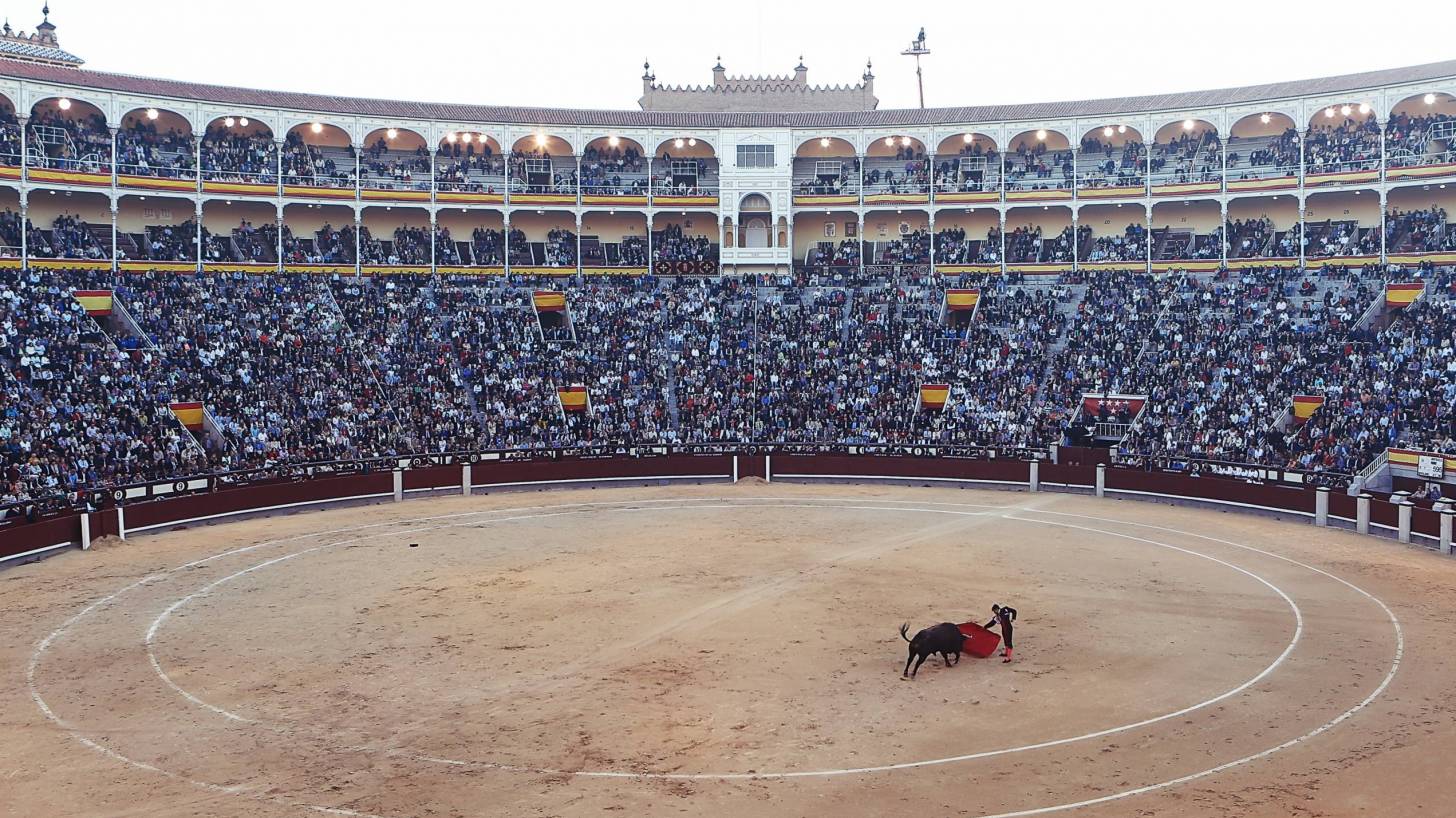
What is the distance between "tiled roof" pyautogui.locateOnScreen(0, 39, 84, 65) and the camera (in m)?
69.0

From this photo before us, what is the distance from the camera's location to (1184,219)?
194 ft

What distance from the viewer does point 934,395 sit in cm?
4588

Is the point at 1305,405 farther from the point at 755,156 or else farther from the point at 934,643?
the point at 755,156

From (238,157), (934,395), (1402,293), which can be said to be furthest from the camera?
(238,157)

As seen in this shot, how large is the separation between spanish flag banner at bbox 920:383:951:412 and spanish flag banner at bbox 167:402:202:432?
26552mm

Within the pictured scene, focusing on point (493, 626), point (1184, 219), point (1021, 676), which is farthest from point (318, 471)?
point (1184, 219)

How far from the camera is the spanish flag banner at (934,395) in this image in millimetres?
45709

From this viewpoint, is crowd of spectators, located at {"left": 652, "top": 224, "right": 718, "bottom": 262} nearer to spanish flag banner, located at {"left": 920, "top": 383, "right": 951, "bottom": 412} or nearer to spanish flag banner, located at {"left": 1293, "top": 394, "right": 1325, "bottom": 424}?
spanish flag banner, located at {"left": 920, "top": 383, "right": 951, "bottom": 412}

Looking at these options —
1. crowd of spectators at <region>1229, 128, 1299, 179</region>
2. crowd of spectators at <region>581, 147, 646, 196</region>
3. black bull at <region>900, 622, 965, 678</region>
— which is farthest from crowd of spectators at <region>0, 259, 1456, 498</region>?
black bull at <region>900, 622, 965, 678</region>

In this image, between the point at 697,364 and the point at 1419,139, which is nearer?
the point at 697,364

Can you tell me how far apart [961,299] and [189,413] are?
1294 inches

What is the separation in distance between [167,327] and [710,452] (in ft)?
→ 69.1

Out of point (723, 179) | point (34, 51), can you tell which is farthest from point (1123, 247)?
point (34, 51)

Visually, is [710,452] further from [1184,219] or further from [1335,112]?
[1335,112]
